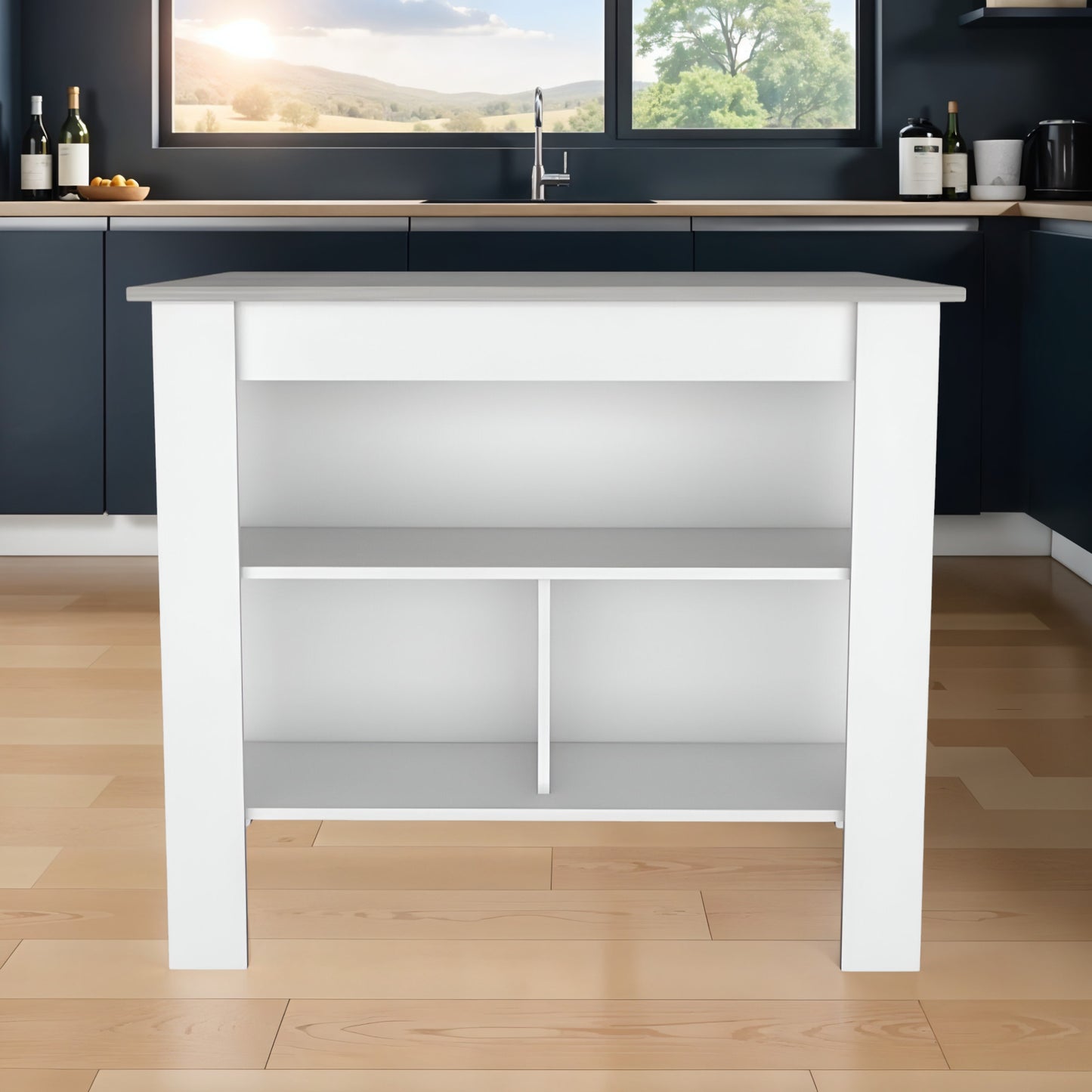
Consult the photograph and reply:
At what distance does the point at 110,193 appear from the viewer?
3.86 metres

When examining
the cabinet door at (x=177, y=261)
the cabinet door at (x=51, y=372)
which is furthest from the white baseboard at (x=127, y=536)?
the cabinet door at (x=177, y=261)

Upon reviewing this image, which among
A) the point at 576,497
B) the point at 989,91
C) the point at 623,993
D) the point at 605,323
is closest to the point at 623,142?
the point at 989,91

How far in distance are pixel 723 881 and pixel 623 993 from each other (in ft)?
1.11

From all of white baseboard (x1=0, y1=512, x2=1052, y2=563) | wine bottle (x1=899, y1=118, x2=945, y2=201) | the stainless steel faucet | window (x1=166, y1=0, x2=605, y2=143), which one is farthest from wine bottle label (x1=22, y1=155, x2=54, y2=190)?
wine bottle (x1=899, y1=118, x2=945, y2=201)

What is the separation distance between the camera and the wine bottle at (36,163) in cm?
398

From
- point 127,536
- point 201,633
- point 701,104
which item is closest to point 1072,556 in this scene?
point 701,104

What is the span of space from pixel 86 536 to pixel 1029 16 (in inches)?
116

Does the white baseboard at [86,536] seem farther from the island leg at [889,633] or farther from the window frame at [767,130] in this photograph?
the island leg at [889,633]

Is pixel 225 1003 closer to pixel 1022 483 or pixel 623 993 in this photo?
pixel 623 993

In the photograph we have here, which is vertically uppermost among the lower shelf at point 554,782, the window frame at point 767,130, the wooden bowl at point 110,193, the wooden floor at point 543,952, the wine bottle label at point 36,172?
the window frame at point 767,130

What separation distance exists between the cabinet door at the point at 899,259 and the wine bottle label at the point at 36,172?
1.82 meters

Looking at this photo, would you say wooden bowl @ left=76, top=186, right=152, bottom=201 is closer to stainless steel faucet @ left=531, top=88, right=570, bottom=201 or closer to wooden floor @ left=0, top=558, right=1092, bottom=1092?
stainless steel faucet @ left=531, top=88, right=570, bottom=201

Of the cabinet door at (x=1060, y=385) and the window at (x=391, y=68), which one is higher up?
the window at (x=391, y=68)

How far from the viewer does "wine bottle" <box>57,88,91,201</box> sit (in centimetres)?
401
